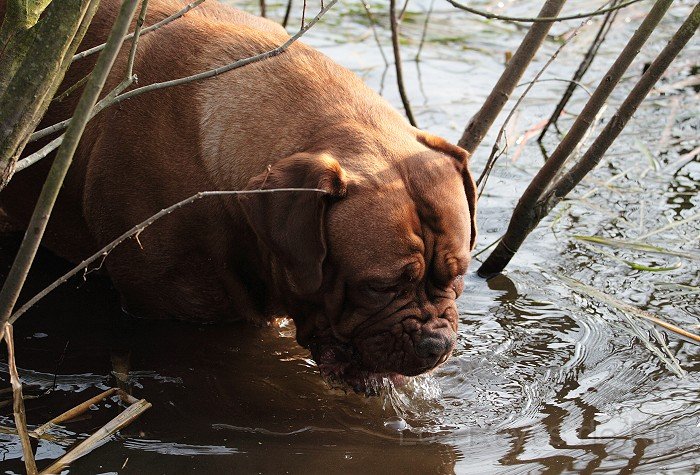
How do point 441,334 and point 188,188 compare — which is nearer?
point 441,334

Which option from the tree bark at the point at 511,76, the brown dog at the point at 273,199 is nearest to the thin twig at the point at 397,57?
the tree bark at the point at 511,76

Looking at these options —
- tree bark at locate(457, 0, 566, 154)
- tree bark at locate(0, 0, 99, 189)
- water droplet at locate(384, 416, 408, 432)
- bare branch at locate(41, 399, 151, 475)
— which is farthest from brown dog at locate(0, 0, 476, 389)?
tree bark at locate(457, 0, 566, 154)

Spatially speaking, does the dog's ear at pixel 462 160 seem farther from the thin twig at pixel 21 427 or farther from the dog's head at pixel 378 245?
the thin twig at pixel 21 427

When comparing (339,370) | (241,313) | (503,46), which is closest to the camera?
(339,370)

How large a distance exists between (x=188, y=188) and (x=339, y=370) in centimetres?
95

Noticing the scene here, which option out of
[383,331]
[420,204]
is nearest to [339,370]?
[383,331]

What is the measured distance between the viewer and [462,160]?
4273 millimetres

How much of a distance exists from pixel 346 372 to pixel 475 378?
2.40 feet

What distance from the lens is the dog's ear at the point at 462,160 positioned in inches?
168

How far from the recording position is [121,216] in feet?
14.9

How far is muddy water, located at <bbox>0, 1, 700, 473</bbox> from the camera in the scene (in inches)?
163

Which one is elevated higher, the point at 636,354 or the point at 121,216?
the point at 121,216

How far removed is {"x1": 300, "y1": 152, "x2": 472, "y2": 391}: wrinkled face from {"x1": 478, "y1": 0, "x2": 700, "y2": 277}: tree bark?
137cm

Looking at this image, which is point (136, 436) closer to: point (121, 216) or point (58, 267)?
point (121, 216)
